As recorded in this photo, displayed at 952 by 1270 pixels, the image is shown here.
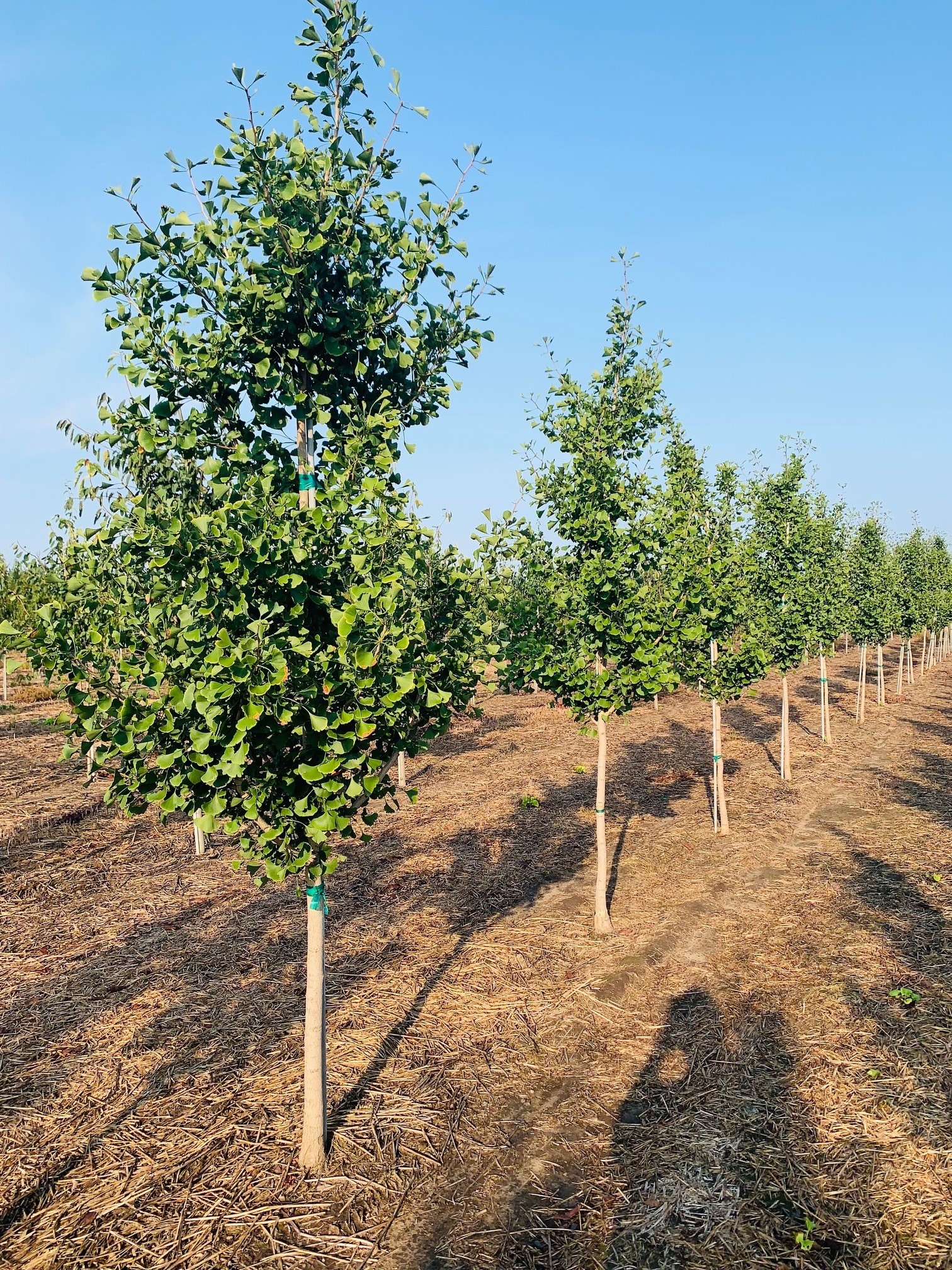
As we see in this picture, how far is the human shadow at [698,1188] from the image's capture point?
4.95m

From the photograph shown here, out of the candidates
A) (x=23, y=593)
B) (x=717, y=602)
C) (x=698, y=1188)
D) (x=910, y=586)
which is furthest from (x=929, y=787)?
(x=23, y=593)

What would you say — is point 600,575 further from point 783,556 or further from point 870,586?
point 870,586

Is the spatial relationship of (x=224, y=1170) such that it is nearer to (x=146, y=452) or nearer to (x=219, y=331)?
(x=146, y=452)

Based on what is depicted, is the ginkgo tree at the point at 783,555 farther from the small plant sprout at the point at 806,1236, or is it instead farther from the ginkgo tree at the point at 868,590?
the small plant sprout at the point at 806,1236

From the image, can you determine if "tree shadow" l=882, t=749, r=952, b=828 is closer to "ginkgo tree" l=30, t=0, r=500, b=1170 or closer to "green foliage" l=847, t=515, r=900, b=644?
"green foliage" l=847, t=515, r=900, b=644

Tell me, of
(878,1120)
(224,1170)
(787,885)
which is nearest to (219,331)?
(224,1170)

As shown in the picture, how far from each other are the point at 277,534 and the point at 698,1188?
5.54m

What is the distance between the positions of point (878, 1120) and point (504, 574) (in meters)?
5.44

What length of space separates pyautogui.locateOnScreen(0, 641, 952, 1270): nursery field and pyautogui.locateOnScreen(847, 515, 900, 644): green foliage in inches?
550

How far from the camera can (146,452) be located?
5.08m

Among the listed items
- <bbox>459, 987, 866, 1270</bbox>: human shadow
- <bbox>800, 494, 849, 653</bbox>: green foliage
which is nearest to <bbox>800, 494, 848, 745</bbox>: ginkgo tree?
<bbox>800, 494, 849, 653</bbox>: green foliage

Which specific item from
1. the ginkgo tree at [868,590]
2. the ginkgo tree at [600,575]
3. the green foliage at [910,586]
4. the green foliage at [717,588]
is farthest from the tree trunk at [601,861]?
the green foliage at [910,586]

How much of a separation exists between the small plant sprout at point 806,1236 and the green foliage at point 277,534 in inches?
160

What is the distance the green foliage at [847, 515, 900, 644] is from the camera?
26922 mm
